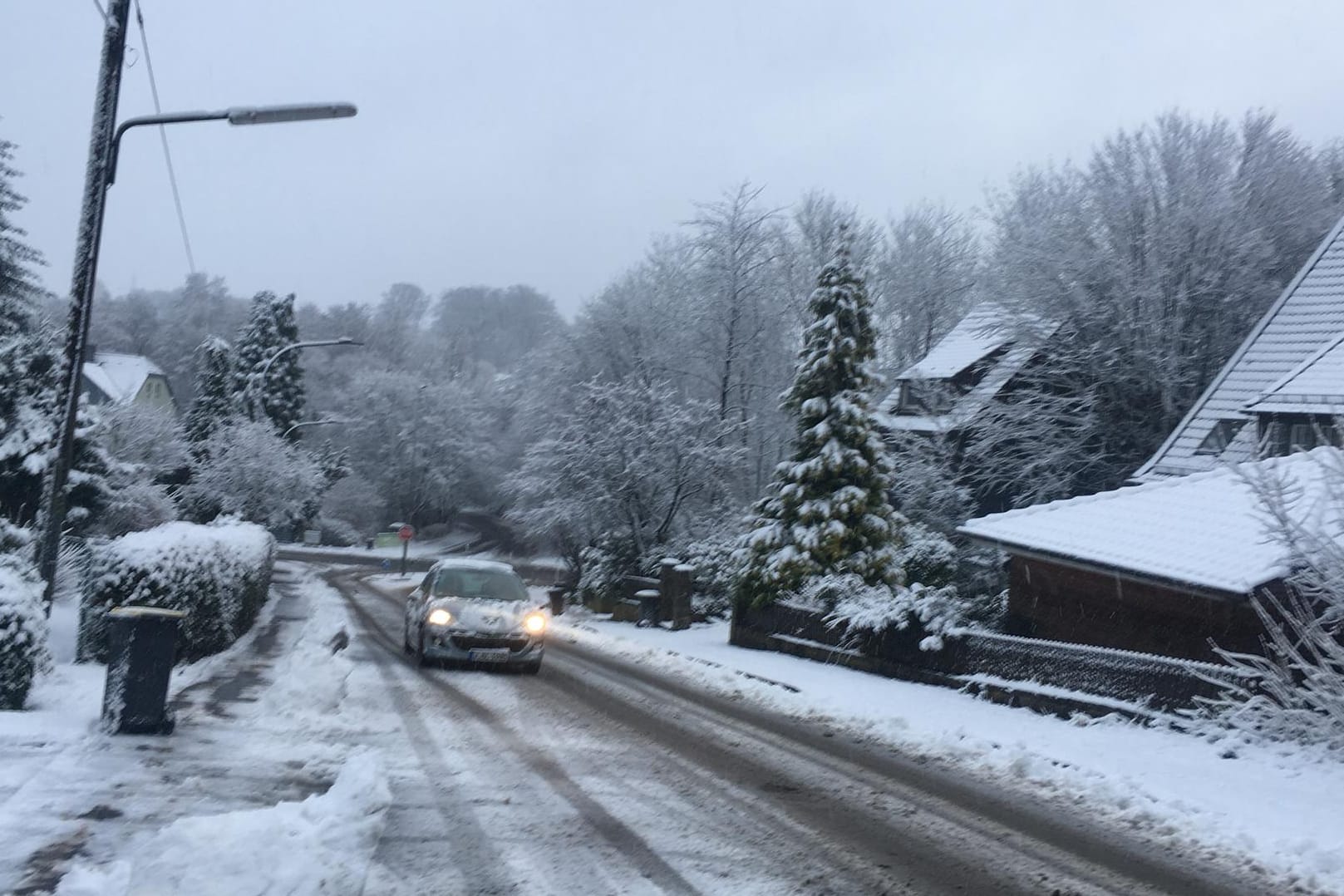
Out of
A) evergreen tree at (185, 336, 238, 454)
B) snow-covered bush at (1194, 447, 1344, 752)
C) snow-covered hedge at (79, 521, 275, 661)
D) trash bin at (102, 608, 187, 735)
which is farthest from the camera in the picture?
evergreen tree at (185, 336, 238, 454)

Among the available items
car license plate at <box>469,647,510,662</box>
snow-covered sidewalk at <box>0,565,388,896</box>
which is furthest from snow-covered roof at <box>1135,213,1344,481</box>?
snow-covered sidewalk at <box>0,565,388,896</box>

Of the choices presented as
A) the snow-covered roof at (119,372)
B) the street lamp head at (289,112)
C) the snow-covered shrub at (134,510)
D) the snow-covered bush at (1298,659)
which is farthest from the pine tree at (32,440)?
the snow-covered roof at (119,372)

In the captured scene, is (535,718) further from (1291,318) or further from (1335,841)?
(1291,318)

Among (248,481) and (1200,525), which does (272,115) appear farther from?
(248,481)

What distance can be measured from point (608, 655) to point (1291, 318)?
50.9ft

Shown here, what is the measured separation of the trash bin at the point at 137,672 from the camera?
366 inches

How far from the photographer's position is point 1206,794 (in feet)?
32.7

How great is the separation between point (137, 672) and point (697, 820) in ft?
15.5

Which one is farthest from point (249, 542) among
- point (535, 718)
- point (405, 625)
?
point (535, 718)

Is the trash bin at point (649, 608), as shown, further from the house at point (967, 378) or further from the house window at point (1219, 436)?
the house window at point (1219, 436)

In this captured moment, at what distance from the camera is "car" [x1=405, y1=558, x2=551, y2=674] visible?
16.5 m

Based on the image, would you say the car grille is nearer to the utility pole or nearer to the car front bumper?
the car front bumper

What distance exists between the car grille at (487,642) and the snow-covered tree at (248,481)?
631 inches

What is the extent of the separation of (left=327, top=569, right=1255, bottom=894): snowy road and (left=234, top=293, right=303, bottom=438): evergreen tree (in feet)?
186
